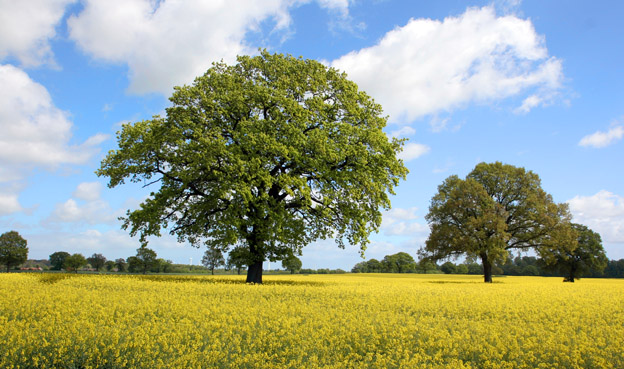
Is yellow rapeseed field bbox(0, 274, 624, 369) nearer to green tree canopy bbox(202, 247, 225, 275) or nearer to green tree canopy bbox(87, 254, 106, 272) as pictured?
green tree canopy bbox(202, 247, 225, 275)

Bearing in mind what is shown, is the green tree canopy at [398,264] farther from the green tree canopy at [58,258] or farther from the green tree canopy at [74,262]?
the green tree canopy at [58,258]

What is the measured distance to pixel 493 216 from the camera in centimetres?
3956

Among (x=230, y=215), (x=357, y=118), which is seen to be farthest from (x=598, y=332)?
(x=357, y=118)

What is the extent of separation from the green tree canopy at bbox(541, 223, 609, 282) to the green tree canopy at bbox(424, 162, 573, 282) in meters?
17.0

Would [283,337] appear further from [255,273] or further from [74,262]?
[74,262]

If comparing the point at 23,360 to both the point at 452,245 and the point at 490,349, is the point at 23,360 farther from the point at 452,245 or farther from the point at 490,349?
the point at 452,245

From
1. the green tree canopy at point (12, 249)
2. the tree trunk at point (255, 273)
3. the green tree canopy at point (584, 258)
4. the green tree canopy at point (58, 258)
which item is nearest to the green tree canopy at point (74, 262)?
the green tree canopy at point (12, 249)

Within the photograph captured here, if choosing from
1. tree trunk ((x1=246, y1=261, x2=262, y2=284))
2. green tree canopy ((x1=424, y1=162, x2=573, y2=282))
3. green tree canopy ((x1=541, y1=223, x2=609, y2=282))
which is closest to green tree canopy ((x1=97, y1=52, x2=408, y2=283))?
tree trunk ((x1=246, y1=261, x2=262, y2=284))

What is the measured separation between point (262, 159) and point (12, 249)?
71.0m

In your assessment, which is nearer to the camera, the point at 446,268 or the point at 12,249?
the point at 12,249

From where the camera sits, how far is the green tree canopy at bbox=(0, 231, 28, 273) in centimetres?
6894

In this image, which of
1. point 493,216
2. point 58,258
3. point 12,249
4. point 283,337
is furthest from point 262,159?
point 58,258

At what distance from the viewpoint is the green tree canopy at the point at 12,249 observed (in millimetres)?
68938

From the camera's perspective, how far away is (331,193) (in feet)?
79.0
